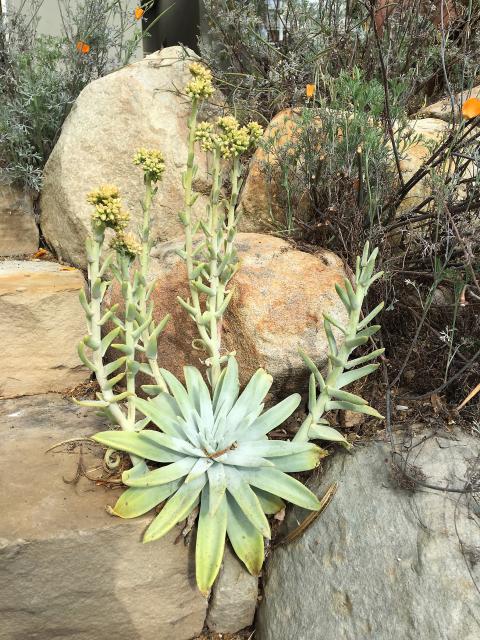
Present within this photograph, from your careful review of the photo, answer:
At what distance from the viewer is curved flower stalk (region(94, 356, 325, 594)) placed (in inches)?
86.1

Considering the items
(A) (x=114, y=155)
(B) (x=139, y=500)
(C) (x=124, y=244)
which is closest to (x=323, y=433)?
(B) (x=139, y=500)

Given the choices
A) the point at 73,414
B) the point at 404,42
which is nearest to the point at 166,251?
the point at 73,414

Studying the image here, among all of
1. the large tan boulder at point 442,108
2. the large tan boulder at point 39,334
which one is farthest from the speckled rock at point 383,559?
the large tan boulder at point 442,108

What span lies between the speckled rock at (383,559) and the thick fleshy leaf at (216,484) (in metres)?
0.46

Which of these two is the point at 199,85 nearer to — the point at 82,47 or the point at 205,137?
the point at 205,137

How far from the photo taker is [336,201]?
2.94 m

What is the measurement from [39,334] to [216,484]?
5.35 ft

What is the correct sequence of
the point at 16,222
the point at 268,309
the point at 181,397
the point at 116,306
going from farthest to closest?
the point at 16,222
the point at 268,309
the point at 181,397
the point at 116,306

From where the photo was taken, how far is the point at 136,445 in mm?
2252

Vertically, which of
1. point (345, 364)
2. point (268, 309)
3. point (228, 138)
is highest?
point (228, 138)

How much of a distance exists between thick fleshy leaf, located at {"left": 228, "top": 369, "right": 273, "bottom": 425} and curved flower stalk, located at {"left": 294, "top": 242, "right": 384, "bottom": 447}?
0.65 feet

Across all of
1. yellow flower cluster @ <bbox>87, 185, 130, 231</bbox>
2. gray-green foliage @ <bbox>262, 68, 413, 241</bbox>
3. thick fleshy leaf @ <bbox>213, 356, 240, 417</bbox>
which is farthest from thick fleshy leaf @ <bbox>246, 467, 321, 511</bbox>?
gray-green foliage @ <bbox>262, 68, 413, 241</bbox>

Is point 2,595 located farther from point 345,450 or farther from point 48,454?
point 345,450

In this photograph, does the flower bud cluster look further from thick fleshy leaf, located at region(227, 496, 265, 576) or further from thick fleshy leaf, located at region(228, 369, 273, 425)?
thick fleshy leaf, located at region(227, 496, 265, 576)
